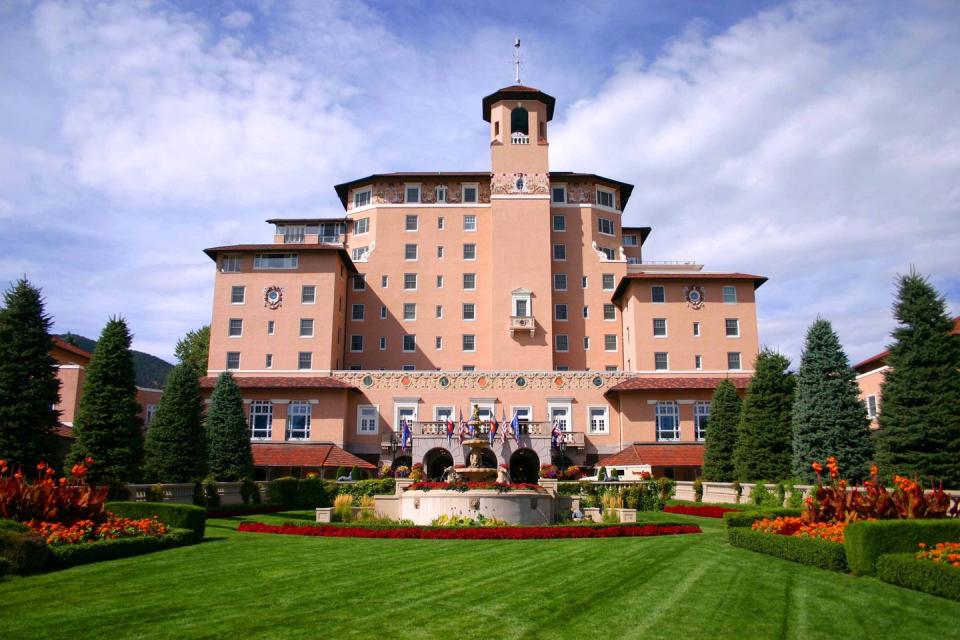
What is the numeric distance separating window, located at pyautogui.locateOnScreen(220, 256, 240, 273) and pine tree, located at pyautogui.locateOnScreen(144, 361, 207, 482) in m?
23.8

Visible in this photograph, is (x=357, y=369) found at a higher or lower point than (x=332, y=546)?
higher

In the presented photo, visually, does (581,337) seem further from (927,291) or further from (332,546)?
(332,546)

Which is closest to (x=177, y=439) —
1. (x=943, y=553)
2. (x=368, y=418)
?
(x=368, y=418)

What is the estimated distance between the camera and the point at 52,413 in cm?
2800

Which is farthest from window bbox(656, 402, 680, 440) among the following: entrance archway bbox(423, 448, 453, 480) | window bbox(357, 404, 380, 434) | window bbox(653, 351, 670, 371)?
window bbox(357, 404, 380, 434)

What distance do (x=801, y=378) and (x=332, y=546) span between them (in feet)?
69.0

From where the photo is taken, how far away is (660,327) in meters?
57.7

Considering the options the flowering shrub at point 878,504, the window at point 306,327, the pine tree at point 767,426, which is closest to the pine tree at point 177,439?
the window at point 306,327

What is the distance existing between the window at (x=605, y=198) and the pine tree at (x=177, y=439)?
42.7 m

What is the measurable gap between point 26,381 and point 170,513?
1189cm

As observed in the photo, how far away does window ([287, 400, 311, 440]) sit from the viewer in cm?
5538

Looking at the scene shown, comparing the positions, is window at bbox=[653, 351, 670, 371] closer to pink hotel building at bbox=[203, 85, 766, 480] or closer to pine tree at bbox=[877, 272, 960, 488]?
pink hotel building at bbox=[203, 85, 766, 480]

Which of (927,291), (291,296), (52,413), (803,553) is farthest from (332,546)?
(291,296)

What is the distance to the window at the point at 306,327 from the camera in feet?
191
